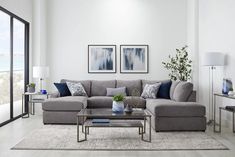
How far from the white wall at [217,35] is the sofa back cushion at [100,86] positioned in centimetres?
221

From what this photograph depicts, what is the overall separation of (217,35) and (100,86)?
3.01 meters

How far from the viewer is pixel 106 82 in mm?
7480

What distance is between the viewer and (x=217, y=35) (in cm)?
620

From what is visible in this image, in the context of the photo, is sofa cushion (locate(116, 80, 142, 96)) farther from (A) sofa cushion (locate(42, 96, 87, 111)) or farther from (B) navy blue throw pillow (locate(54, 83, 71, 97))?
(A) sofa cushion (locate(42, 96, 87, 111))

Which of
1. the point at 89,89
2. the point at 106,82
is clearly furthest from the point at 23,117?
the point at 106,82

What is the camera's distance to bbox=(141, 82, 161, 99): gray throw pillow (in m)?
6.91

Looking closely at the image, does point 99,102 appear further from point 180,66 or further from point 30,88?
point 180,66

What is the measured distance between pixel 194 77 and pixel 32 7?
454 cm

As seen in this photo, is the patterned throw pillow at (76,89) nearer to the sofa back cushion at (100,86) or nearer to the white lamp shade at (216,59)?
the sofa back cushion at (100,86)

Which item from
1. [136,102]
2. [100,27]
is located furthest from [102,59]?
[136,102]

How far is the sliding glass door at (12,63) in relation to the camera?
6.00 m

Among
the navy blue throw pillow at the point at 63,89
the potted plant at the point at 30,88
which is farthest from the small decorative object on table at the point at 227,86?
the potted plant at the point at 30,88

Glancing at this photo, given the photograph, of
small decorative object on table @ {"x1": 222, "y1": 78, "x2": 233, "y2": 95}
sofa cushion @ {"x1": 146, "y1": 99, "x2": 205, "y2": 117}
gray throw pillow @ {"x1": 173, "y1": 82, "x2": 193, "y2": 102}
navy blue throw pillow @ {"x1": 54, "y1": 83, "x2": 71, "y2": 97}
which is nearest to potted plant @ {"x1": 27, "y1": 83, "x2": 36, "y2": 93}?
navy blue throw pillow @ {"x1": 54, "y1": 83, "x2": 71, "y2": 97}

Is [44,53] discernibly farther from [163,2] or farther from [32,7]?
[163,2]
